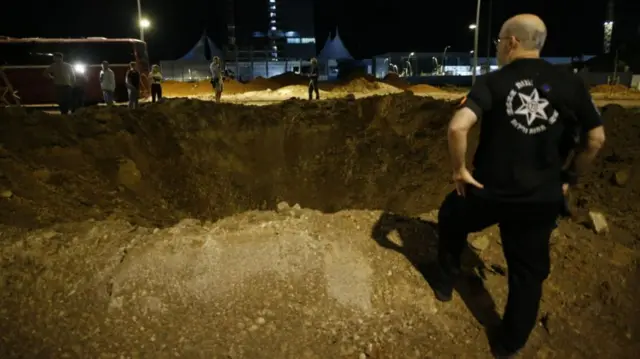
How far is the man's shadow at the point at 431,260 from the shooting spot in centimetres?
367

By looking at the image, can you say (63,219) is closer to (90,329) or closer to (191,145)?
(90,329)

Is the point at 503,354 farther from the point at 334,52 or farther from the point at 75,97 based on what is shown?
the point at 334,52

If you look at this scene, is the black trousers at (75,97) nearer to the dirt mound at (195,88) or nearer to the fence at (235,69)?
the dirt mound at (195,88)

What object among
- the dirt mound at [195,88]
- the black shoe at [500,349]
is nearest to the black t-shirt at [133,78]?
the dirt mound at [195,88]

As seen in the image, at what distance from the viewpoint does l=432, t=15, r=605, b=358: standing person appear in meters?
2.77

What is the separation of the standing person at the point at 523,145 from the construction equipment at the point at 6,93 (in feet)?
58.6

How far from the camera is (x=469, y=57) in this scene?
151ft

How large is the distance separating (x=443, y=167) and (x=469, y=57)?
4065 cm

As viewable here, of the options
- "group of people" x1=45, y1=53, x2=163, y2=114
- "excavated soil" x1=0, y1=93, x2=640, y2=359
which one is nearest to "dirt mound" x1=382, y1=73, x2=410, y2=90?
"group of people" x1=45, y1=53, x2=163, y2=114

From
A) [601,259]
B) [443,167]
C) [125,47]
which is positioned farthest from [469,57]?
[601,259]

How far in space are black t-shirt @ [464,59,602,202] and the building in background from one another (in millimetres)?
47231

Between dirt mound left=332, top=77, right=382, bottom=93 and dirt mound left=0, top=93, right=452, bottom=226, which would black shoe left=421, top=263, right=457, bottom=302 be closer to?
dirt mound left=0, top=93, right=452, bottom=226

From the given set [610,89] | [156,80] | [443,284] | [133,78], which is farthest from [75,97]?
[610,89]

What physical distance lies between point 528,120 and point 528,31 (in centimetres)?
52
